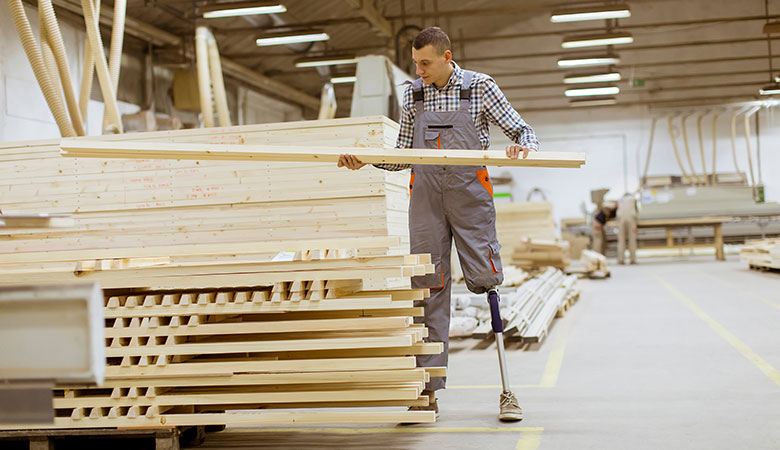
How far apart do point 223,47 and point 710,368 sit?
1394 cm

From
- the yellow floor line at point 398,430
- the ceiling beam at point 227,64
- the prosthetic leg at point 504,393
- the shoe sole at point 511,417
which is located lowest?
the yellow floor line at point 398,430

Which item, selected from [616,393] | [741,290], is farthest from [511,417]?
[741,290]

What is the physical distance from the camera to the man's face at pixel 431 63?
357 centimetres

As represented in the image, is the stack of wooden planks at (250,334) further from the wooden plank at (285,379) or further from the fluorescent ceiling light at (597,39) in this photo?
the fluorescent ceiling light at (597,39)

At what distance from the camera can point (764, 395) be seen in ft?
13.0

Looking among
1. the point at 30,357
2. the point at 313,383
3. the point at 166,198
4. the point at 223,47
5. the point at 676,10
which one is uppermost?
the point at 676,10

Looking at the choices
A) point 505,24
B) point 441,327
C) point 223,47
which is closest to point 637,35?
point 505,24

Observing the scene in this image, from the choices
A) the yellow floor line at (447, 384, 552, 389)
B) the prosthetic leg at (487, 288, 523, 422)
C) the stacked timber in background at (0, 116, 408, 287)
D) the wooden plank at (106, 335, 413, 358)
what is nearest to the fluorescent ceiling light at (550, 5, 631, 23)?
the stacked timber in background at (0, 116, 408, 287)

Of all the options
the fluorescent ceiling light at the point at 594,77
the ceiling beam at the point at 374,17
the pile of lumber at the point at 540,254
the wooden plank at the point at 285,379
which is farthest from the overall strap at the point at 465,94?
the fluorescent ceiling light at the point at 594,77

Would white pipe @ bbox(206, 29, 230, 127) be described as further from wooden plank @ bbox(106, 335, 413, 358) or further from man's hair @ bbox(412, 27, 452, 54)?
wooden plank @ bbox(106, 335, 413, 358)

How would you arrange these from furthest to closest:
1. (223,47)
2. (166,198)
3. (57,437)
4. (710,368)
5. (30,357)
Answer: (223,47) → (166,198) → (710,368) → (57,437) → (30,357)

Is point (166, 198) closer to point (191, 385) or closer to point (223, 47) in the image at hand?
point (191, 385)

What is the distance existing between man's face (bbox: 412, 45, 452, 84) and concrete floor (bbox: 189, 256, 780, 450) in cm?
180

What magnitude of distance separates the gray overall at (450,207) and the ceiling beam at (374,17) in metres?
10.6
